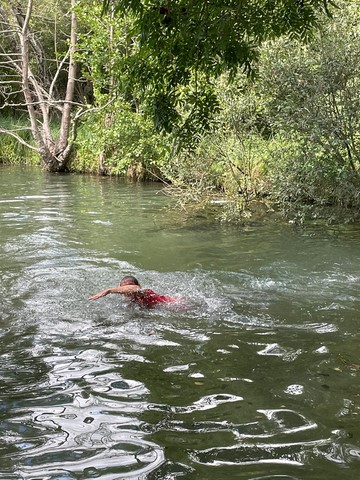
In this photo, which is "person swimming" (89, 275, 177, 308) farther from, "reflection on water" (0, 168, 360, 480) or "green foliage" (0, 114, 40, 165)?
"green foliage" (0, 114, 40, 165)

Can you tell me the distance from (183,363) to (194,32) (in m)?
2.92

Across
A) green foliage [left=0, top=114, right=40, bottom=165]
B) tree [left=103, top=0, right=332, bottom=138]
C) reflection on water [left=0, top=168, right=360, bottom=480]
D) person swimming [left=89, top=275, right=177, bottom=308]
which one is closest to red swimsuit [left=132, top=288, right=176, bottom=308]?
person swimming [left=89, top=275, right=177, bottom=308]

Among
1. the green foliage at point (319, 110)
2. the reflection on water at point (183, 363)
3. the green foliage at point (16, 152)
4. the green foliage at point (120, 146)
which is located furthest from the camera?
the green foliage at point (16, 152)

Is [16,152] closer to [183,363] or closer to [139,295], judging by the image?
[139,295]

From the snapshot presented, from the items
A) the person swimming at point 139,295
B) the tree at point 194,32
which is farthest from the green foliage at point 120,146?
the tree at point 194,32

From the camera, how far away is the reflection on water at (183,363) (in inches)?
124

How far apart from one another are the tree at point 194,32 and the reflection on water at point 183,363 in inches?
87.9

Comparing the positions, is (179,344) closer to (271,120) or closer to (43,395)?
(43,395)

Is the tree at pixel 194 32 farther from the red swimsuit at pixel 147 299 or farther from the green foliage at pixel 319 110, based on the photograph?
the green foliage at pixel 319 110

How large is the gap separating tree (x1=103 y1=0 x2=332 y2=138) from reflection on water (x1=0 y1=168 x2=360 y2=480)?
87.9 inches

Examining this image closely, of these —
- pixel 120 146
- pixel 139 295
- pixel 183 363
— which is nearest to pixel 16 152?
pixel 120 146

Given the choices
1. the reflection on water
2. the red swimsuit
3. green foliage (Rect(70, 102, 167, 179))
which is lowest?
the reflection on water

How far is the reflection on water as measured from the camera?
10.3 ft

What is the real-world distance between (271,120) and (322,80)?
4.34 feet
